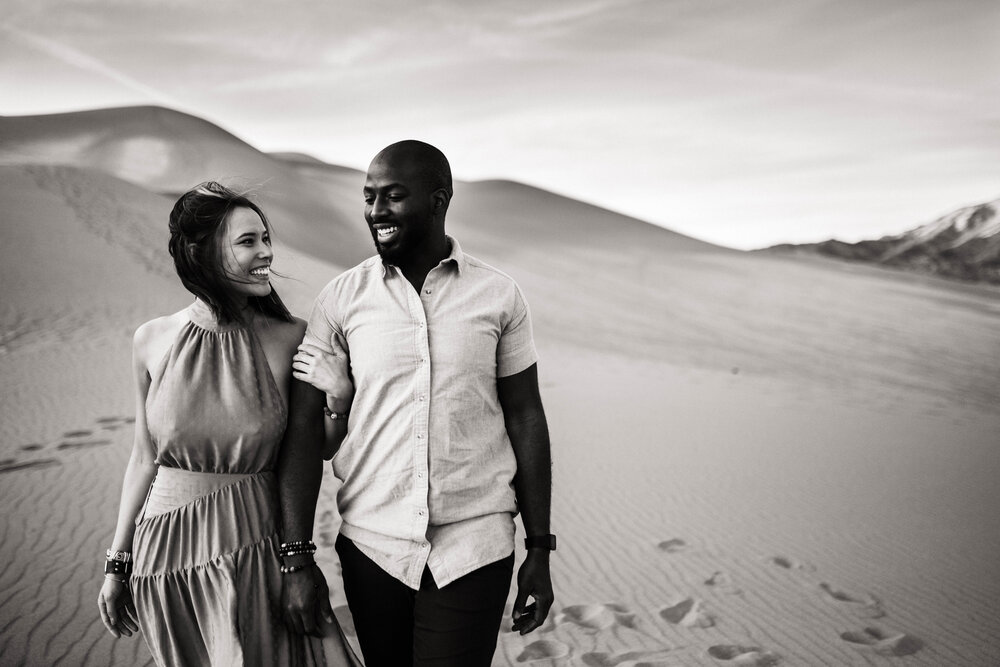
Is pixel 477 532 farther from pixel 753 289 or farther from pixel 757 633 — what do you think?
pixel 753 289

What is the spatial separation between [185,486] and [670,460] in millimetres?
6583

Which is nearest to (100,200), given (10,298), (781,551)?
(10,298)

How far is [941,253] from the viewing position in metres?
43.1

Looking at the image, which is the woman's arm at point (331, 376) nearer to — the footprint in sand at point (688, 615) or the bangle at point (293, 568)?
the bangle at point (293, 568)

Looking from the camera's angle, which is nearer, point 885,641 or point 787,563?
point 885,641

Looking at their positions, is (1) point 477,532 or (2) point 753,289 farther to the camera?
(2) point 753,289

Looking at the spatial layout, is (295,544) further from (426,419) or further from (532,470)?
(532,470)

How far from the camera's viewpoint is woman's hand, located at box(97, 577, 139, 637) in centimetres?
225

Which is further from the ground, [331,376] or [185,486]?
[331,376]

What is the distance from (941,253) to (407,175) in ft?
157

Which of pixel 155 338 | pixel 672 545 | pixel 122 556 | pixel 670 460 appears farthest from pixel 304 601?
pixel 670 460

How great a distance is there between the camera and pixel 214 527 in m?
2.14

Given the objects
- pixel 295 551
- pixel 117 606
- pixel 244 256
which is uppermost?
pixel 244 256

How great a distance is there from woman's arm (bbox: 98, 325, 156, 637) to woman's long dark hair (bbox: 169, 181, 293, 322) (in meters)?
0.23
